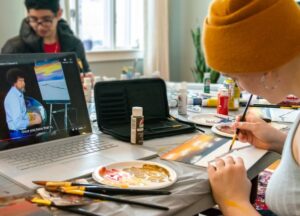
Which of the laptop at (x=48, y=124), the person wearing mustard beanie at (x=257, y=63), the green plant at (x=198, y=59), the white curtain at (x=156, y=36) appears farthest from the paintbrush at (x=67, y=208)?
the green plant at (x=198, y=59)

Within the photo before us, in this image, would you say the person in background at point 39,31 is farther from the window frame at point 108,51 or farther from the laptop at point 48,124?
the laptop at point 48,124

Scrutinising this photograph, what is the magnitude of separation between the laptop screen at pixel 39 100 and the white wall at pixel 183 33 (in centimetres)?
337

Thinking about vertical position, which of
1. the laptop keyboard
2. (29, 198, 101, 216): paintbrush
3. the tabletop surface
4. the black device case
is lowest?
the tabletop surface

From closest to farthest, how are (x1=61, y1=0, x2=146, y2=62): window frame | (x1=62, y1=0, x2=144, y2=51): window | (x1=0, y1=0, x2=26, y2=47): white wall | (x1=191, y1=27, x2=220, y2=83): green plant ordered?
(x1=0, y1=0, x2=26, y2=47): white wall
(x1=61, y1=0, x2=146, y2=62): window frame
(x1=62, y1=0, x2=144, y2=51): window
(x1=191, y1=27, x2=220, y2=83): green plant

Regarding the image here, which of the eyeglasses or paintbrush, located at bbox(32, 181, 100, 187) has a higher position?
the eyeglasses

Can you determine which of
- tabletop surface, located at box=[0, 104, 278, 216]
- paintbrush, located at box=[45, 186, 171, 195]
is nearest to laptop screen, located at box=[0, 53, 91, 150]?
tabletop surface, located at box=[0, 104, 278, 216]

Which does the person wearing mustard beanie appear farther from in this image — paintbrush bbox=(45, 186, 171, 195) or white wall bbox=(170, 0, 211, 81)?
white wall bbox=(170, 0, 211, 81)

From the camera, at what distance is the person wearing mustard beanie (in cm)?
83

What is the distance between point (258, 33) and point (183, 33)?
3.84m

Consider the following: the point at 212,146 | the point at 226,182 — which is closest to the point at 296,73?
the point at 226,182

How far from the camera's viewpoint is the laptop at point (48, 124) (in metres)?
1.03

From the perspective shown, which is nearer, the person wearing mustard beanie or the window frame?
the person wearing mustard beanie

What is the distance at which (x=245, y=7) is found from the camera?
0.84 m

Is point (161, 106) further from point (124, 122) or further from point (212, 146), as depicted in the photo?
point (212, 146)
